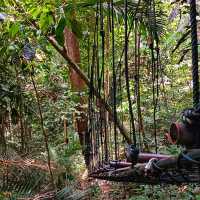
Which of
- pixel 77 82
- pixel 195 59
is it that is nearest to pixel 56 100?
pixel 77 82

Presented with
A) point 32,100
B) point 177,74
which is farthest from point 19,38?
point 177,74

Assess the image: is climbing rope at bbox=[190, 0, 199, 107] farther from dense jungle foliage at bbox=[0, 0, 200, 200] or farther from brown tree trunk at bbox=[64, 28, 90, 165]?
brown tree trunk at bbox=[64, 28, 90, 165]

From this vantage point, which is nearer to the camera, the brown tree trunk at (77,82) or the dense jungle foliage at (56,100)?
the dense jungle foliage at (56,100)

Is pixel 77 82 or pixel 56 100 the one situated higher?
pixel 77 82

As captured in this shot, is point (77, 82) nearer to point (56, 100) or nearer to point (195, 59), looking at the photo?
point (56, 100)

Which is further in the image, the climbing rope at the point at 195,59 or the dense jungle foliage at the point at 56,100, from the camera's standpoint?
the dense jungle foliage at the point at 56,100

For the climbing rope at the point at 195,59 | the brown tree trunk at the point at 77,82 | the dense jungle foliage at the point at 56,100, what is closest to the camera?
the climbing rope at the point at 195,59

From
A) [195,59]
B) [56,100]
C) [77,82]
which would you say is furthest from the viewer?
[77,82]

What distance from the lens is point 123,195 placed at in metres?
4.77

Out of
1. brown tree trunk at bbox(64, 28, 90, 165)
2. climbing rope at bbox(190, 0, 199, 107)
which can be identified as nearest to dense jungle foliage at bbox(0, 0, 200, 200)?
brown tree trunk at bbox(64, 28, 90, 165)

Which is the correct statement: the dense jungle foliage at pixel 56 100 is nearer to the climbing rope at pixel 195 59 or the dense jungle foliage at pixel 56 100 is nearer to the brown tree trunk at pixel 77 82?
the brown tree trunk at pixel 77 82

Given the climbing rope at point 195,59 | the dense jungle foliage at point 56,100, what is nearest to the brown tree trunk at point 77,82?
the dense jungle foliage at point 56,100

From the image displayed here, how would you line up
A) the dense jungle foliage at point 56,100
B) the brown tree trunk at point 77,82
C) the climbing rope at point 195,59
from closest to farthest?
the climbing rope at point 195,59, the dense jungle foliage at point 56,100, the brown tree trunk at point 77,82

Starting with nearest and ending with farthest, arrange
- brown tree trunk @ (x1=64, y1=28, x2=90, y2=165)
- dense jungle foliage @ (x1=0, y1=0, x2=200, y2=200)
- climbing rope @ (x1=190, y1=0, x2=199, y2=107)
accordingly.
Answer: climbing rope @ (x1=190, y1=0, x2=199, y2=107) < dense jungle foliage @ (x1=0, y1=0, x2=200, y2=200) < brown tree trunk @ (x1=64, y1=28, x2=90, y2=165)
